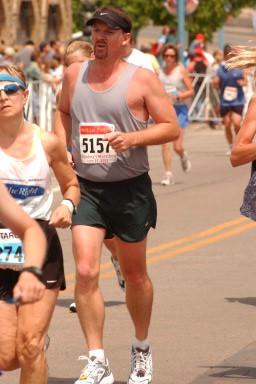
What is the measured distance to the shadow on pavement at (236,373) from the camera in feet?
26.2

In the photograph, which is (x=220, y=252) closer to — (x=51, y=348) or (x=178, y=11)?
(x=51, y=348)

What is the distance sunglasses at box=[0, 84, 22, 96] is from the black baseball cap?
1.30m

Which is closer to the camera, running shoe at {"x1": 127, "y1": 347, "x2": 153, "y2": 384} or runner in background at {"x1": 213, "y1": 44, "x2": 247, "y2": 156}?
running shoe at {"x1": 127, "y1": 347, "x2": 153, "y2": 384}

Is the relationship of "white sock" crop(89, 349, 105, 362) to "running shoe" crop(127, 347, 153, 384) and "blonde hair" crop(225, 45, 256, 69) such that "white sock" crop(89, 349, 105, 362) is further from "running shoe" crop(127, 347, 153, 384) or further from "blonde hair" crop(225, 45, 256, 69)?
"blonde hair" crop(225, 45, 256, 69)

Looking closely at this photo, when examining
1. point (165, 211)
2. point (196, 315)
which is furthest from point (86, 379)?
point (165, 211)

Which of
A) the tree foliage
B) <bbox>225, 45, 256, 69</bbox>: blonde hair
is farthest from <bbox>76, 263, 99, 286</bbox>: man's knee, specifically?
the tree foliage

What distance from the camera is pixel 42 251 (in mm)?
5082

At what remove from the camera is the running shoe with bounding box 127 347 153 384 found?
7895mm

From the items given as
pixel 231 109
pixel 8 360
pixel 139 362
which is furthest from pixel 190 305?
pixel 231 109

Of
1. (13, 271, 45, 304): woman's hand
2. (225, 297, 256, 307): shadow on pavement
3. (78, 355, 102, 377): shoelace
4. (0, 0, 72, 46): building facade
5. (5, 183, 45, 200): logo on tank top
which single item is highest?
(13, 271, 45, 304): woman's hand

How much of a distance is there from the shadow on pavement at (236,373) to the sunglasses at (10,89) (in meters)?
2.16

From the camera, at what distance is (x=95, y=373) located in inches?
306

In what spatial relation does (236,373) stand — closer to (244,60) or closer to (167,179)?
(244,60)

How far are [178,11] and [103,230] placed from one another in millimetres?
27397
